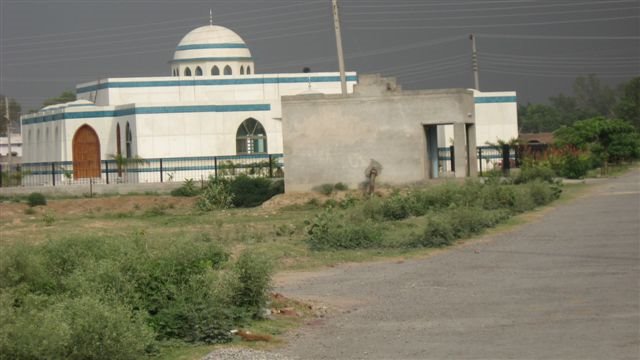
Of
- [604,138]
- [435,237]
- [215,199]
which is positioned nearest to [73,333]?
[435,237]

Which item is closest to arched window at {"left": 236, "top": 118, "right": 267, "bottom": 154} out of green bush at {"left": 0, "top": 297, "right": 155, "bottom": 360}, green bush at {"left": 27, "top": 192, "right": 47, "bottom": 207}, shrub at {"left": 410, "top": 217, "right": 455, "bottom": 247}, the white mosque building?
the white mosque building

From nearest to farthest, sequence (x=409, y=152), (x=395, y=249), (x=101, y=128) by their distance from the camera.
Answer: (x=395, y=249)
(x=409, y=152)
(x=101, y=128)

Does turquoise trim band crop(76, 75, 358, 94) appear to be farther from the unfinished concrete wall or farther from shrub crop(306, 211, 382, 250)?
shrub crop(306, 211, 382, 250)

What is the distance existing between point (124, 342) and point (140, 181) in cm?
3813

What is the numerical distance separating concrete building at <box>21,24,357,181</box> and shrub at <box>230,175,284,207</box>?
10.7 meters

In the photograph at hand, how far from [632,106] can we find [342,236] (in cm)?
7305

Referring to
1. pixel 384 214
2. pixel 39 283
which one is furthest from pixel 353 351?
pixel 384 214

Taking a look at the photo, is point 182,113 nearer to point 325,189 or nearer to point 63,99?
point 325,189

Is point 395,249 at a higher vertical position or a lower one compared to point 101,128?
lower

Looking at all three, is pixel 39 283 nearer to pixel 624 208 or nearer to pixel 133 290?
Answer: pixel 133 290

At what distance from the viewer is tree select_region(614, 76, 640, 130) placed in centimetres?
8825

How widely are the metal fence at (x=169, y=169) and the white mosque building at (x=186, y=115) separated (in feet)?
0.49

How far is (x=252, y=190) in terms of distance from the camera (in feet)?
120

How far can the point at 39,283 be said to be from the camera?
38.8 ft
